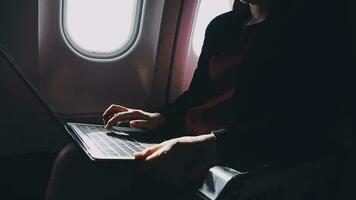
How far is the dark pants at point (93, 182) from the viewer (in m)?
1.31

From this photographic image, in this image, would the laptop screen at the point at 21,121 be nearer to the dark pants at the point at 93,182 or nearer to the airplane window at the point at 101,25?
the airplane window at the point at 101,25

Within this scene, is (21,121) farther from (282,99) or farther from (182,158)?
(282,99)

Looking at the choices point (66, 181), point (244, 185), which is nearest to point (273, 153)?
point (244, 185)

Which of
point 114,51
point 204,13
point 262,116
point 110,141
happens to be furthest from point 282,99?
point 204,13

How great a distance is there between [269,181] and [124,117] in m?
0.55

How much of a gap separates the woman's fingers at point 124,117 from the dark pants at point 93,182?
0.13 meters

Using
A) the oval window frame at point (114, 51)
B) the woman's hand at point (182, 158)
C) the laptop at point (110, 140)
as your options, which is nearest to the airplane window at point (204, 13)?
the oval window frame at point (114, 51)

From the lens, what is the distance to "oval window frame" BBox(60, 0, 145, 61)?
1900mm

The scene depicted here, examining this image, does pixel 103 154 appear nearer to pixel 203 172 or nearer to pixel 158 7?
pixel 203 172

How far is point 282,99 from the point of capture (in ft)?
3.60

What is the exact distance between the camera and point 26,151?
1.97 metres

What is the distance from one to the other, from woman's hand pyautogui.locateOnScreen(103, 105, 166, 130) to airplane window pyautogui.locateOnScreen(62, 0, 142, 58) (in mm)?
614

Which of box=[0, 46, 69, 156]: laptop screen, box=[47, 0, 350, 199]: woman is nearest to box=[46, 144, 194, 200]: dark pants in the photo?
box=[47, 0, 350, 199]: woman

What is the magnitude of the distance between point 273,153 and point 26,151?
50.6 inches
